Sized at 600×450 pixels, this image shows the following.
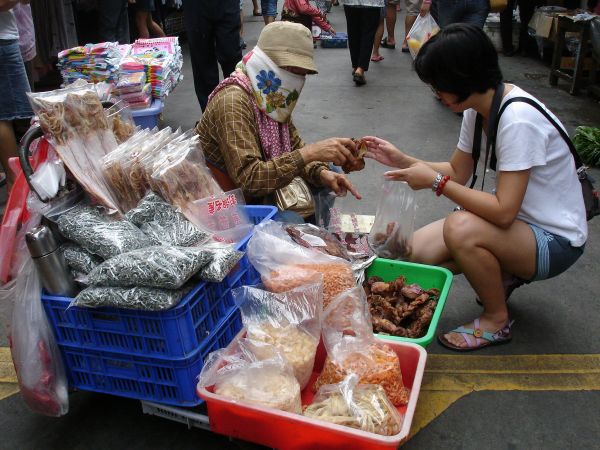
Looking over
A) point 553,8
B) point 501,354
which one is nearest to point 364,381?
point 501,354

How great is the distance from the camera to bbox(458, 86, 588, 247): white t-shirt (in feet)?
6.91

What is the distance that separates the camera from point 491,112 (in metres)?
2.19

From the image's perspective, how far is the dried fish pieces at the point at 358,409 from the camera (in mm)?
1652

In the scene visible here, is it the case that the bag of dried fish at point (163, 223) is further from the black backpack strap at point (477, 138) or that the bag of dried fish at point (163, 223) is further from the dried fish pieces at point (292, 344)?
the black backpack strap at point (477, 138)

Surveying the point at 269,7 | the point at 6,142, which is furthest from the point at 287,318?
the point at 269,7

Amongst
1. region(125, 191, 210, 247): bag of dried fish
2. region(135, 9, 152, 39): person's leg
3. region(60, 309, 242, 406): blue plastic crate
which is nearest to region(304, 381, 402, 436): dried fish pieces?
region(60, 309, 242, 406): blue plastic crate

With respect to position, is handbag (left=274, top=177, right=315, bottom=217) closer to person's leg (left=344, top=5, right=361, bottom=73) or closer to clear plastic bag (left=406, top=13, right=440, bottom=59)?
clear plastic bag (left=406, top=13, right=440, bottom=59)

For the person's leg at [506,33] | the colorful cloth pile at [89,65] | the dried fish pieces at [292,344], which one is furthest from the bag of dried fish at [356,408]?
the person's leg at [506,33]

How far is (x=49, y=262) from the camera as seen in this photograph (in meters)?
1.75

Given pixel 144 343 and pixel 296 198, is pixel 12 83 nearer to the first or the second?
pixel 296 198

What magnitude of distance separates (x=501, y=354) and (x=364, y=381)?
101 centimetres

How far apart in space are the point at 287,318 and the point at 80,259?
75 centimetres

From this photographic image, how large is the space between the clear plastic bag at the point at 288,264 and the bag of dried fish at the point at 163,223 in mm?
250

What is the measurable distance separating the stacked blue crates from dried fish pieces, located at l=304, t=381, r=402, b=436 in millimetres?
428
